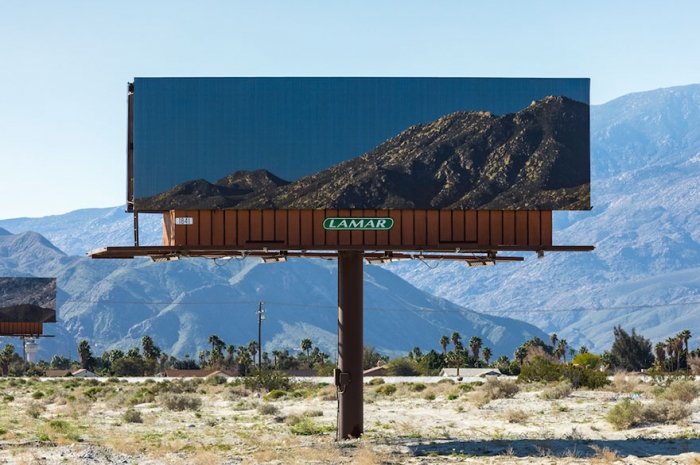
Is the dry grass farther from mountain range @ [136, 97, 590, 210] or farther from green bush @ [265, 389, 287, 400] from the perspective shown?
mountain range @ [136, 97, 590, 210]

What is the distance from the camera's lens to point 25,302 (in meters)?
104

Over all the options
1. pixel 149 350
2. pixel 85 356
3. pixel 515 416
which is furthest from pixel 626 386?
pixel 149 350

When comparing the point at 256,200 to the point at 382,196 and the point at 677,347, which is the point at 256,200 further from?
the point at 677,347

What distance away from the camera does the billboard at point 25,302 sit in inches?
4060

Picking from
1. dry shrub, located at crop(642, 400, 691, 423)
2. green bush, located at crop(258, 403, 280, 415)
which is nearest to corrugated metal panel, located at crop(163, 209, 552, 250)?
dry shrub, located at crop(642, 400, 691, 423)

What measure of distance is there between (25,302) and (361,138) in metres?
76.1

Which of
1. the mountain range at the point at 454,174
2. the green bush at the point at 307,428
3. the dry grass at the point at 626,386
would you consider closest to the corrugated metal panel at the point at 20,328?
the dry grass at the point at 626,386

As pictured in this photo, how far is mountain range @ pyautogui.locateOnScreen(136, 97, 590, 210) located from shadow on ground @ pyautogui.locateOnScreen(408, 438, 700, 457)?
6.39 m

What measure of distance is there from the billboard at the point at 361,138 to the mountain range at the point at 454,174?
0.13 ft

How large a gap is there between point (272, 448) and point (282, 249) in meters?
5.37

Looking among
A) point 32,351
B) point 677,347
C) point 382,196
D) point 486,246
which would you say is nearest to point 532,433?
point 486,246

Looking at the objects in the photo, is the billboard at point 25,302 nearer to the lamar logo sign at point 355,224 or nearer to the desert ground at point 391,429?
the desert ground at point 391,429

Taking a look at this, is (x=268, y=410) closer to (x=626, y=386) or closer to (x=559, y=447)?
(x=626, y=386)

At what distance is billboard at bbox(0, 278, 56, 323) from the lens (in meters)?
103
